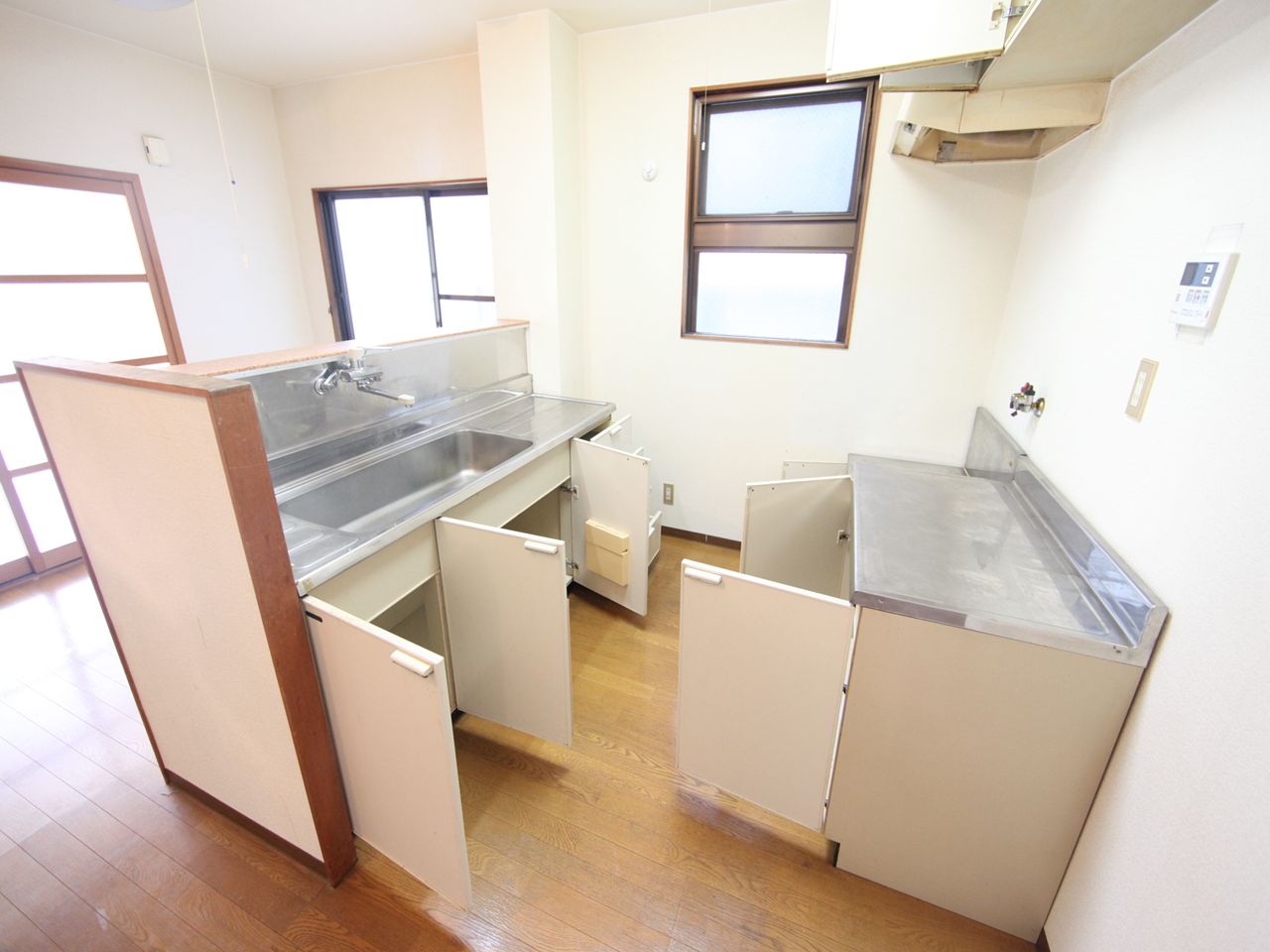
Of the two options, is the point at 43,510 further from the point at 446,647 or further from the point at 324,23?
the point at 324,23

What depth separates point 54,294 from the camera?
2645 mm

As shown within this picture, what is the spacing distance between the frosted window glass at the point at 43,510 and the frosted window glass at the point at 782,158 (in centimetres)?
370

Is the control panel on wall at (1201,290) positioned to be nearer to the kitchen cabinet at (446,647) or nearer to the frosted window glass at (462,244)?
the kitchen cabinet at (446,647)

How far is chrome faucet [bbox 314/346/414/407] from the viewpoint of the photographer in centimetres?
166

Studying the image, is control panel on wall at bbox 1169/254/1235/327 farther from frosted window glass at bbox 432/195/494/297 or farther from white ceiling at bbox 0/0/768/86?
frosted window glass at bbox 432/195/494/297

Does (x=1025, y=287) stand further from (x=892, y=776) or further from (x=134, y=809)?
(x=134, y=809)

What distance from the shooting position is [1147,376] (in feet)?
3.58

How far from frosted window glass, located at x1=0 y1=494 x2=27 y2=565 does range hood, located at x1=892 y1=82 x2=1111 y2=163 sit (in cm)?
428

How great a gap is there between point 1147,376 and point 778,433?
168cm

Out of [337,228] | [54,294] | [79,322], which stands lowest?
[79,322]

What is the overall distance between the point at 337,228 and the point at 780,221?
10.1 feet

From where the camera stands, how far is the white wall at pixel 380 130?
2990 millimetres

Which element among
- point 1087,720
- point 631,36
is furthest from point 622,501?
point 631,36

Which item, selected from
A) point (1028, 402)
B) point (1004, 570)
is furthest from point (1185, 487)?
point (1028, 402)
